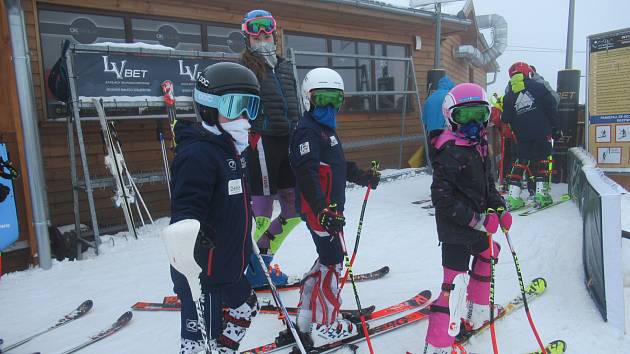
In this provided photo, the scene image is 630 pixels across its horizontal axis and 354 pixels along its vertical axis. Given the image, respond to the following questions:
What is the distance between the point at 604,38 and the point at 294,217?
242 inches

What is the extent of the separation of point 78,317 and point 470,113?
3304 millimetres

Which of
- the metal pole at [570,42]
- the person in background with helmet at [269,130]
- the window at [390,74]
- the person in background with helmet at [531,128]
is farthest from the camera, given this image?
the window at [390,74]

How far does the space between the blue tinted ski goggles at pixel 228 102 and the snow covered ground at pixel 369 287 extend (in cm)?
175

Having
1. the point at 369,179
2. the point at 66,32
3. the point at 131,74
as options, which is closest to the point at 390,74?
the point at 131,74

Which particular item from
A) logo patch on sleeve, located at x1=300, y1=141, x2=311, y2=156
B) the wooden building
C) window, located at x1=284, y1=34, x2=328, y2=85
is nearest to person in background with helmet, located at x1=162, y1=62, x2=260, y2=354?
logo patch on sleeve, located at x1=300, y1=141, x2=311, y2=156

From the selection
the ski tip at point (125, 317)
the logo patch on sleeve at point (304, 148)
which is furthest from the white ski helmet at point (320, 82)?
the ski tip at point (125, 317)

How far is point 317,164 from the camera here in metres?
2.74

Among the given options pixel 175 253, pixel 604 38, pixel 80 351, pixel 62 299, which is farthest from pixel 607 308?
pixel 604 38

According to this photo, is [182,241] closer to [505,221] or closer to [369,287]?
[505,221]

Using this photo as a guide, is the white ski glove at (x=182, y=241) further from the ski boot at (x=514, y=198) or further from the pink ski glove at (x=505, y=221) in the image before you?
the ski boot at (x=514, y=198)

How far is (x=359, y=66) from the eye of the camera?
10188 mm

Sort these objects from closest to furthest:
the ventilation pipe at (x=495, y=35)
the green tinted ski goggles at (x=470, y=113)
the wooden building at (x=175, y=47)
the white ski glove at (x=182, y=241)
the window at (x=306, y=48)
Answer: the white ski glove at (x=182, y=241) → the green tinted ski goggles at (x=470, y=113) → the wooden building at (x=175, y=47) → the window at (x=306, y=48) → the ventilation pipe at (x=495, y=35)

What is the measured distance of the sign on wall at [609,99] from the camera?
6.74 meters

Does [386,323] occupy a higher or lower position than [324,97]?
lower
